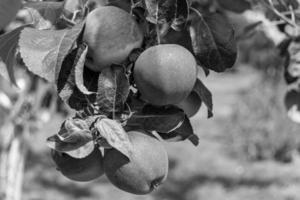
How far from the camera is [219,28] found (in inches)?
32.1

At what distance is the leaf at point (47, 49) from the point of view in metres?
0.68

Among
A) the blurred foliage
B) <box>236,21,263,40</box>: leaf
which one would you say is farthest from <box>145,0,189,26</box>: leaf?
the blurred foliage

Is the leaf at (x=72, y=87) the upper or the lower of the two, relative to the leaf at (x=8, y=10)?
lower

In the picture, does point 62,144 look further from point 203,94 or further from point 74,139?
point 203,94

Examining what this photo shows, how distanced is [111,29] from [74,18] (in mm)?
92

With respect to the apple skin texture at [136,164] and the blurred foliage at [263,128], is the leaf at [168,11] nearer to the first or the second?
the apple skin texture at [136,164]

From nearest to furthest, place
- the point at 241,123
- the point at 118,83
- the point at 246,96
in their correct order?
the point at 118,83 → the point at 241,123 → the point at 246,96

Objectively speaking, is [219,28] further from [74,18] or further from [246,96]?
[246,96]

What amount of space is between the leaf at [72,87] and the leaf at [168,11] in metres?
0.11

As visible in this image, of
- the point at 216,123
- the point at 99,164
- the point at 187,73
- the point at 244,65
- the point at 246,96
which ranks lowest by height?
the point at 244,65

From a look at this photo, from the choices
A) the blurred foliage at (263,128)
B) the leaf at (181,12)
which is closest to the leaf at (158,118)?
the leaf at (181,12)

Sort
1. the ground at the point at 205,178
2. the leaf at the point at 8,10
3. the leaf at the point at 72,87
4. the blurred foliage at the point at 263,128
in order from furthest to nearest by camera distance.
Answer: the blurred foliage at the point at 263,128
the ground at the point at 205,178
the leaf at the point at 72,87
the leaf at the point at 8,10

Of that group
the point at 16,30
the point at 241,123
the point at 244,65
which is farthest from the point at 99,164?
the point at 244,65

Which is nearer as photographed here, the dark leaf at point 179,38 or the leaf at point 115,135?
the leaf at point 115,135
